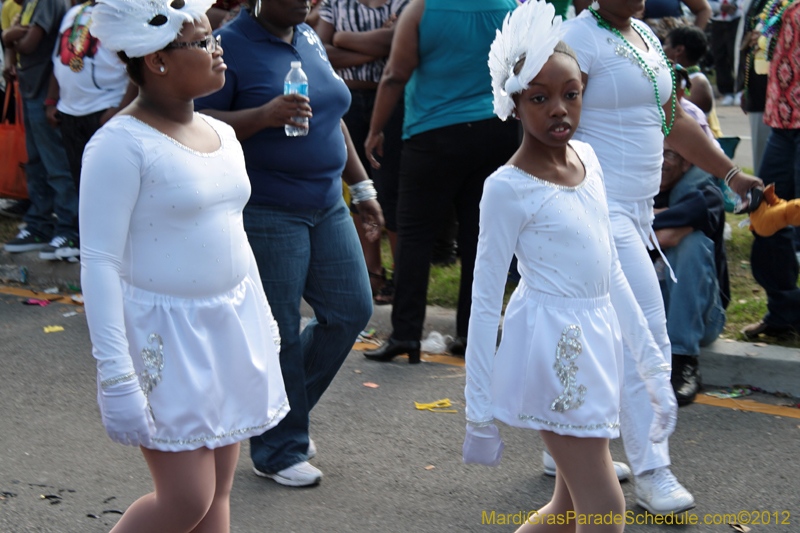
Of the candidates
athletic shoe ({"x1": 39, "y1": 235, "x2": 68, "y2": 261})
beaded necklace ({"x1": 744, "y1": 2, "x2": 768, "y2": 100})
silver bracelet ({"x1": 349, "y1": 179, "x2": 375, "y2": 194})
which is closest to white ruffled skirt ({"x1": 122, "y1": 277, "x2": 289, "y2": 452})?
silver bracelet ({"x1": 349, "y1": 179, "x2": 375, "y2": 194})

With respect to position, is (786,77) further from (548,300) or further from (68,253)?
(68,253)

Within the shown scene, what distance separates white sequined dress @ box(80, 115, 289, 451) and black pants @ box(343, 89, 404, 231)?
368 centimetres

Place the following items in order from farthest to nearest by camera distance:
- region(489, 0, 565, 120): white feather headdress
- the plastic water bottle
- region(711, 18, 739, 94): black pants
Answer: region(711, 18, 739, 94): black pants, the plastic water bottle, region(489, 0, 565, 120): white feather headdress

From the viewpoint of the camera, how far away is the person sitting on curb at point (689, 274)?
453 centimetres

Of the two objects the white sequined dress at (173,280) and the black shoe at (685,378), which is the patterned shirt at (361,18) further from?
the white sequined dress at (173,280)

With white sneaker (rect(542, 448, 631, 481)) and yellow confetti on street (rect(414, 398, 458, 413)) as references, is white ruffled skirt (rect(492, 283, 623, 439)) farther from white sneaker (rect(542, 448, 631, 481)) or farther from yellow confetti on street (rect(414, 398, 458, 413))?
yellow confetti on street (rect(414, 398, 458, 413))

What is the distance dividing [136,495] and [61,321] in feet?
9.54

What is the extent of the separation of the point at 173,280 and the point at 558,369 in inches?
42.7

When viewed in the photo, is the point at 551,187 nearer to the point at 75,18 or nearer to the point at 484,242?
the point at 484,242

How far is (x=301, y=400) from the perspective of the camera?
12.1 ft

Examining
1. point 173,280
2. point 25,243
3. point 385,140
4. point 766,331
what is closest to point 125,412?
point 173,280

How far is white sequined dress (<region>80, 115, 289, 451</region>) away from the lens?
2.27 meters

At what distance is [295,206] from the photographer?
3.55m

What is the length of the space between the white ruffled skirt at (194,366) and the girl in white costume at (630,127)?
152 cm
